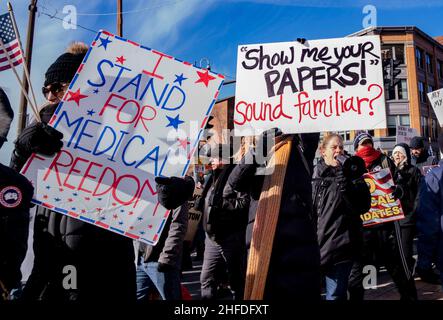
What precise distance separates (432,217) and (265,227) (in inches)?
50.5

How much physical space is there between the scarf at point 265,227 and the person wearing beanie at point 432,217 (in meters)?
1.12

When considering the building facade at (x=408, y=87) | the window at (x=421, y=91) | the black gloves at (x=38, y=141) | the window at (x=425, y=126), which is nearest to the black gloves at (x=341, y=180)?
the black gloves at (x=38, y=141)

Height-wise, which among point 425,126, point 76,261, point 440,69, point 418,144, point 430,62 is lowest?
point 76,261

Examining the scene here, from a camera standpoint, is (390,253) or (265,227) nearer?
(265,227)

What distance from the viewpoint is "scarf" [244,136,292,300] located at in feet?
7.67

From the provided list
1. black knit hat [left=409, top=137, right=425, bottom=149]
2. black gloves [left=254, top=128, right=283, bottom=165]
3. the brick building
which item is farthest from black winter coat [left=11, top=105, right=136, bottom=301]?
the brick building

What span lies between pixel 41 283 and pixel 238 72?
6.09 ft

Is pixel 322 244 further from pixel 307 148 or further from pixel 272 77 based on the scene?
pixel 272 77

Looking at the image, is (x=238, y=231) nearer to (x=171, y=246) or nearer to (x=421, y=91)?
(x=171, y=246)

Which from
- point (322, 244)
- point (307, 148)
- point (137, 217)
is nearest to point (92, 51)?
point (137, 217)

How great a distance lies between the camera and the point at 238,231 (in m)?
3.98

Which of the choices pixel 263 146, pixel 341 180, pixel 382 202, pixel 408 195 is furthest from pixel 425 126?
pixel 263 146

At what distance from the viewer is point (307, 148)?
2660 millimetres

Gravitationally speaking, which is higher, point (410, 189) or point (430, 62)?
point (430, 62)
